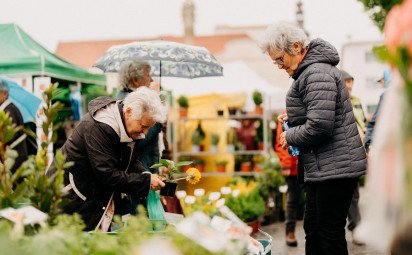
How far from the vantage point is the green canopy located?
7.77 meters

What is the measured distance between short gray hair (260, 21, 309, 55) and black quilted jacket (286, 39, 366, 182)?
10 cm

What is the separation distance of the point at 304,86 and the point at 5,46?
17.9 feet

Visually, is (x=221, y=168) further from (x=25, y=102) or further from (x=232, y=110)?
(x=25, y=102)

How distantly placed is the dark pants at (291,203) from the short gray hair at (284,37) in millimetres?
3550

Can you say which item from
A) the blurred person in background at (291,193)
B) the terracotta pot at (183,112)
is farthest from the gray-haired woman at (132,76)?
the terracotta pot at (183,112)

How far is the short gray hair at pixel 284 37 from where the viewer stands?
3854 millimetres

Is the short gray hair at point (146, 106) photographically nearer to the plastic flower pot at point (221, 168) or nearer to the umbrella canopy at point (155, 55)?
the umbrella canopy at point (155, 55)

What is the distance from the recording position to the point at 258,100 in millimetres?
11172

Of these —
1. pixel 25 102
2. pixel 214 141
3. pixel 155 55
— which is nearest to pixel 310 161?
pixel 155 55

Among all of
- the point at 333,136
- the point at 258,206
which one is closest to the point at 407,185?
the point at 333,136

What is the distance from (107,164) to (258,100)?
753 cm

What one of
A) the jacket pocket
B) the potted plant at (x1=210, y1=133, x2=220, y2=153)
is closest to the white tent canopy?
the potted plant at (x1=210, y1=133, x2=220, y2=153)

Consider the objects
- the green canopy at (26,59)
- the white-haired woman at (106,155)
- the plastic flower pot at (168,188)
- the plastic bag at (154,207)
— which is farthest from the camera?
the green canopy at (26,59)

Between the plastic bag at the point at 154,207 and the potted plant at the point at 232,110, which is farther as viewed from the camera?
the potted plant at the point at 232,110
